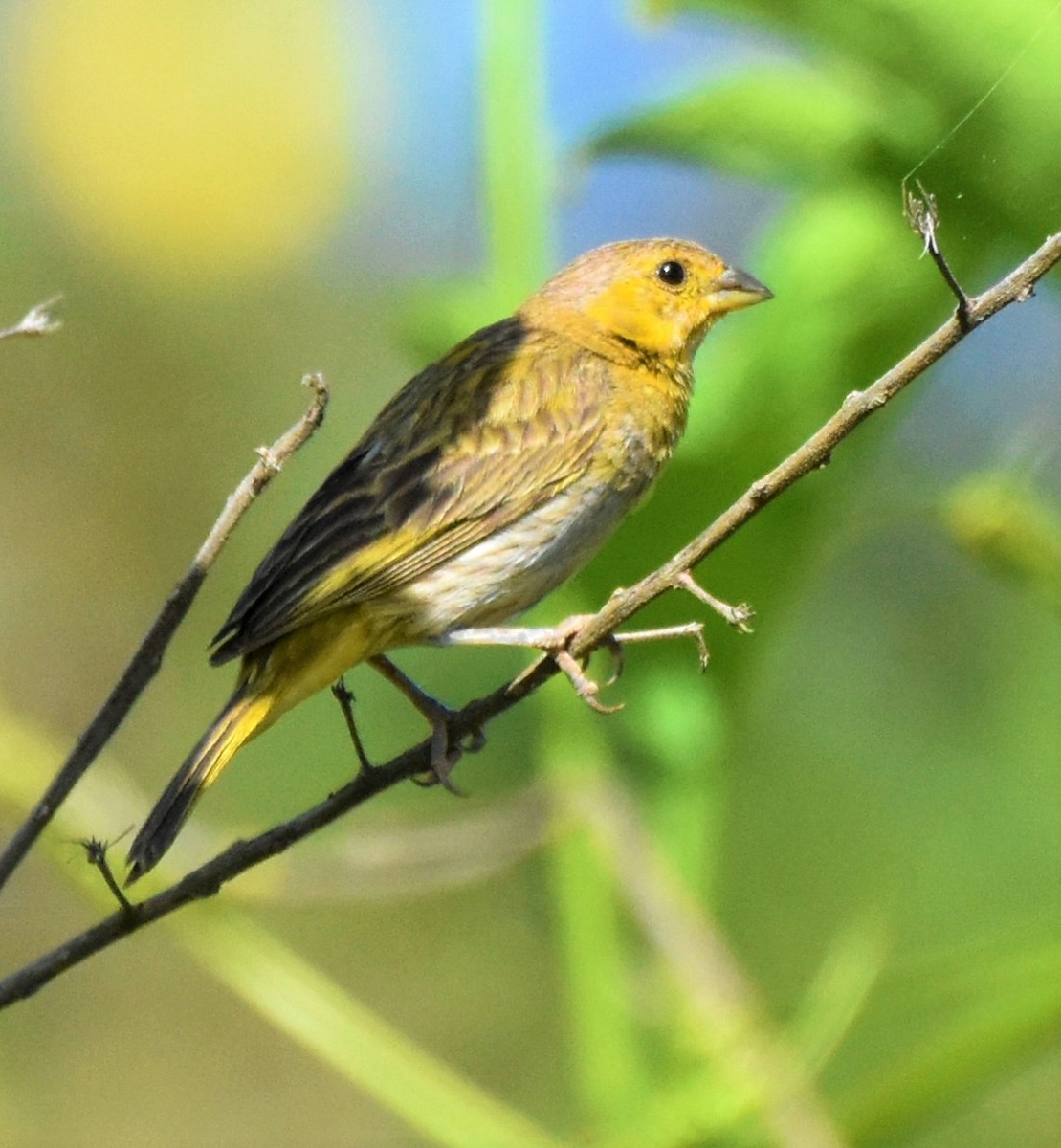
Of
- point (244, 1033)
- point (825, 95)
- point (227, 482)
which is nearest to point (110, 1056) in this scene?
point (244, 1033)

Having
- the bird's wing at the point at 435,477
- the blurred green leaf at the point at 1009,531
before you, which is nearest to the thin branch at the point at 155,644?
the blurred green leaf at the point at 1009,531

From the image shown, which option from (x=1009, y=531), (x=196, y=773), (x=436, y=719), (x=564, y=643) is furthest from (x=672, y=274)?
(x=1009, y=531)

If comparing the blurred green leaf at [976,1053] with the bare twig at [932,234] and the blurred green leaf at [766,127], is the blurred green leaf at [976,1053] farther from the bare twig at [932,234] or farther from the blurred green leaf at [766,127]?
the blurred green leaf at [766,127]

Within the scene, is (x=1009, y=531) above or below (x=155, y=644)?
below

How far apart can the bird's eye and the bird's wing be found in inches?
11.9

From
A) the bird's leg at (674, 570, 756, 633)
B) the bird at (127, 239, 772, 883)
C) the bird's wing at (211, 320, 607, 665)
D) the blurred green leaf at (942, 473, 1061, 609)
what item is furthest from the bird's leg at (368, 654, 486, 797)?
the blurred green leaf at (942, 473, 1061, 609)

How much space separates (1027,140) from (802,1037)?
1368mm

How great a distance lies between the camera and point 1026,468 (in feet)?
8.23

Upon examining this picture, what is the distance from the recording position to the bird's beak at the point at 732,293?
12.9 feet

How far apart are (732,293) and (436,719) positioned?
4.26ft

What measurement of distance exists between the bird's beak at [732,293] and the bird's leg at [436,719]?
1.13 m

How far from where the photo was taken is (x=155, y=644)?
1.99 metres

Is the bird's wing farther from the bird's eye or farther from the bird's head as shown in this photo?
the bird's eye

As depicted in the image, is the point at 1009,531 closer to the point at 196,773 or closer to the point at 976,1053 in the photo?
the point at 976,1053
